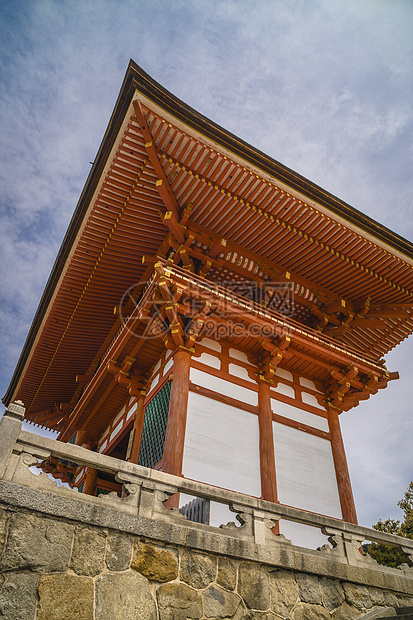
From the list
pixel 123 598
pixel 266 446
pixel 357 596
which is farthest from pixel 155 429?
pixel 123 598

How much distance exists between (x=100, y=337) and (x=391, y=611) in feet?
30.4

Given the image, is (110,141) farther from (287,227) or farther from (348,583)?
(348,583)

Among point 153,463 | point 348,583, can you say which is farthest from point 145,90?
point 348,583

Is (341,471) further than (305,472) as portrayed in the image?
Yes

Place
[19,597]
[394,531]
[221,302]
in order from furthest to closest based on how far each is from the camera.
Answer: [394,531], [221,302], [19,597]

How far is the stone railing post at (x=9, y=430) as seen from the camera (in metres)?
4.36

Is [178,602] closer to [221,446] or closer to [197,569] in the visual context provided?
[197,569]

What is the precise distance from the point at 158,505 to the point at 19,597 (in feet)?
5.08

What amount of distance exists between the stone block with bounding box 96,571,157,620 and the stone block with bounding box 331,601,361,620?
7.33 feet

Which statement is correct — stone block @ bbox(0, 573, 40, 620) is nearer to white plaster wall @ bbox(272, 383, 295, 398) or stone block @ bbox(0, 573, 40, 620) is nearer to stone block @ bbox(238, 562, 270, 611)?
stone block @ bbox(238, 562, 270, 611)

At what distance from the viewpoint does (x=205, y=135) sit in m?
8.27

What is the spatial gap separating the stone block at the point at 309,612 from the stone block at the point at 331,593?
88 millimetres

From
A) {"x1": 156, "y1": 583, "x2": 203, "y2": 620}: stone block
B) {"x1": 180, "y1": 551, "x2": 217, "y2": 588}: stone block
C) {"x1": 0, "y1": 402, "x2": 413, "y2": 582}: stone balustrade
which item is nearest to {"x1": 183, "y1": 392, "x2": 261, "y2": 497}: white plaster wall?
{"x1": 0, "y1": 402, "x2": 413, "y2": 582}: stone balustrade

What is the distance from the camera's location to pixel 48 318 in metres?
11.8
